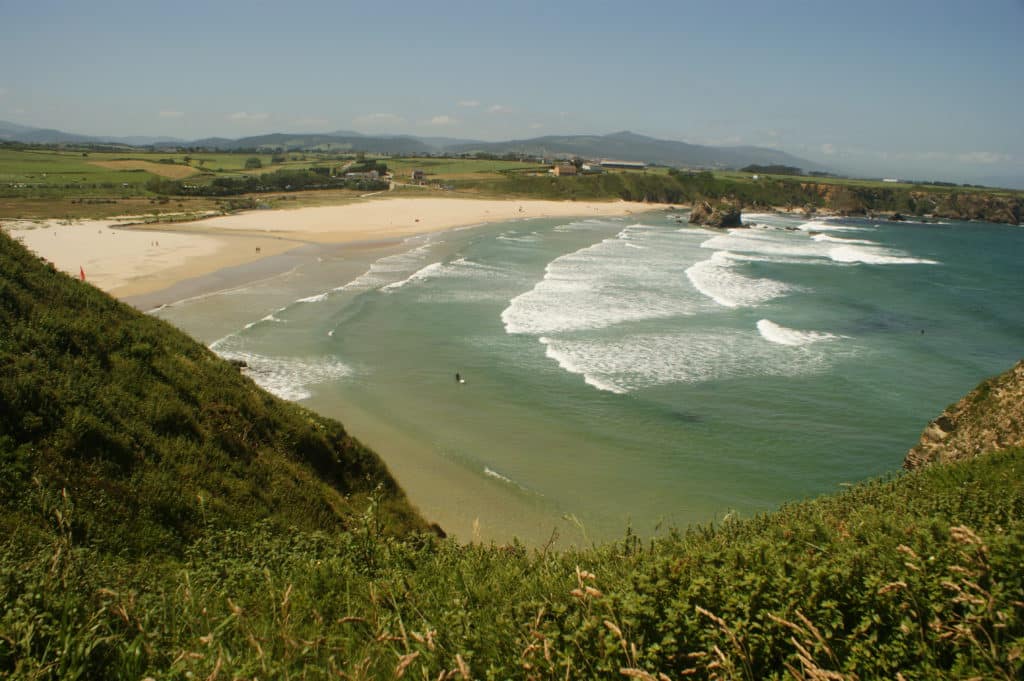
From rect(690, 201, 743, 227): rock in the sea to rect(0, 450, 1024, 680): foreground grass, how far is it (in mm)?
87417

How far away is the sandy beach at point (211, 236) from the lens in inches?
1720

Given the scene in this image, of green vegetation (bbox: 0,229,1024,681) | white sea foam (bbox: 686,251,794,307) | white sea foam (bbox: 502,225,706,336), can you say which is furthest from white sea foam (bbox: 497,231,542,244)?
green vegetation (bbox: 0,229,1024,681)

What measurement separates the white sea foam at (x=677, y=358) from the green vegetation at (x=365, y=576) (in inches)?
557

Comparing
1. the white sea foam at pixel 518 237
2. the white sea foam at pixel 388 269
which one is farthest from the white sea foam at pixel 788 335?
the white sea foam at pixel 518 237

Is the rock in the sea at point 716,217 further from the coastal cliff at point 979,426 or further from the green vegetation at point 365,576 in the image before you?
the green vegetation at point 365,576

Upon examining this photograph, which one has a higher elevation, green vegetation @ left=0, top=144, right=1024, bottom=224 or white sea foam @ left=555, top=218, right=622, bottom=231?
green vegetation @ left=0, top=144, right=1024, bottom=224

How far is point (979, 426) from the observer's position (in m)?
14.3

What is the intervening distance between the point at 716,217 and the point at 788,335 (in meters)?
61.1

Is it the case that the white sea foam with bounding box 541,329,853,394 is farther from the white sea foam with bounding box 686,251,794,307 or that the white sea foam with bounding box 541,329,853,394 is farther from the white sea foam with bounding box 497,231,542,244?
the white sea foam with bounding box 497,231,542,244

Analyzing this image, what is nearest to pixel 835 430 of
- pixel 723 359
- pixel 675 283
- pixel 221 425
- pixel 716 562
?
pixel 723 359

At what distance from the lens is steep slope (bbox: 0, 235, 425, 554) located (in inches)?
310

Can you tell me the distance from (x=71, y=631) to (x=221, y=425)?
7.42 meters

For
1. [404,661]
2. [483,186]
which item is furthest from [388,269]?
[483,186]

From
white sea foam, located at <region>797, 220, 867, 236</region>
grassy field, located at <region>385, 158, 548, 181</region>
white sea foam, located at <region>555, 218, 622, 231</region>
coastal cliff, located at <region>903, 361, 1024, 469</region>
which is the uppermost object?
grassy field, located at <region>385, 158, 548, 181</region>
